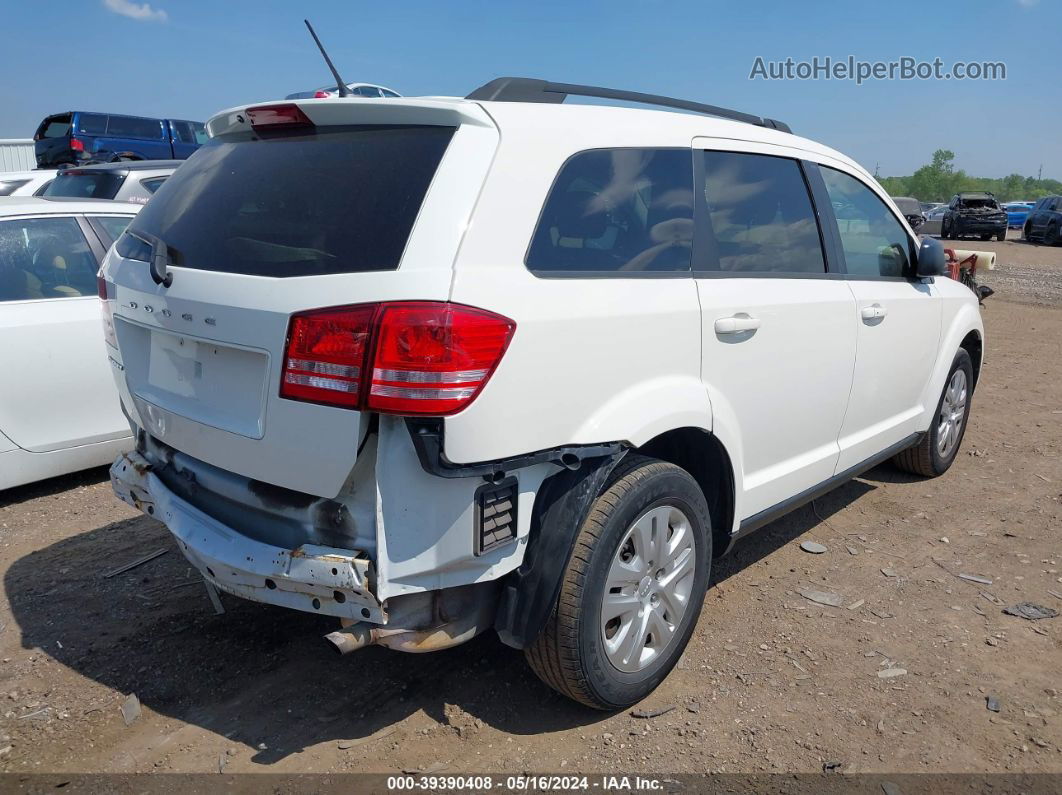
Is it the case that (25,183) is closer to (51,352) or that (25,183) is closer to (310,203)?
(51,352)

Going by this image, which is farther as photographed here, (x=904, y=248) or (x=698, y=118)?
(x=904, y=248)

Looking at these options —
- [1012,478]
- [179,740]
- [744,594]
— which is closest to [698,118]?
[744,594]

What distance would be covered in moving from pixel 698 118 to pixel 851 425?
1.69 meters

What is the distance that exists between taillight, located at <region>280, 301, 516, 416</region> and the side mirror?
3.07 m

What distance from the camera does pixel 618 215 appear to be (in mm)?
2678

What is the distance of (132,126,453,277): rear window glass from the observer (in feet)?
7.36

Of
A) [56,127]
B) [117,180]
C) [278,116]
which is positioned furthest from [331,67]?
[56,127]

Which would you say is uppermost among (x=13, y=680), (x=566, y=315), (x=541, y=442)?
(x=566, y=315)

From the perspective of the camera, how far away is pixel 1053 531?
445 cm

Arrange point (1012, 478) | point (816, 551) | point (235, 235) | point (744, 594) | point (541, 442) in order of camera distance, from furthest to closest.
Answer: point (1012, 478) → point (816, 551) → point (744, 594) → point (235, 235) → point (541, 442)

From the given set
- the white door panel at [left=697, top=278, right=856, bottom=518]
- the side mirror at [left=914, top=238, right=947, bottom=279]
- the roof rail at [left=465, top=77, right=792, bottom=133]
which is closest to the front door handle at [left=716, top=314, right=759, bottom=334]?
the white door panel at [left=697, top=278, right=856, bottom=518]

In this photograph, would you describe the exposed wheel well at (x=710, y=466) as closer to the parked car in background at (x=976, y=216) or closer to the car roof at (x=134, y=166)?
the car roof at (x=134, y=166)

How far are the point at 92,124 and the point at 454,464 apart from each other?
21.6m

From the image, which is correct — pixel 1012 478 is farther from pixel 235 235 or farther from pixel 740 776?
pixel 235 235
